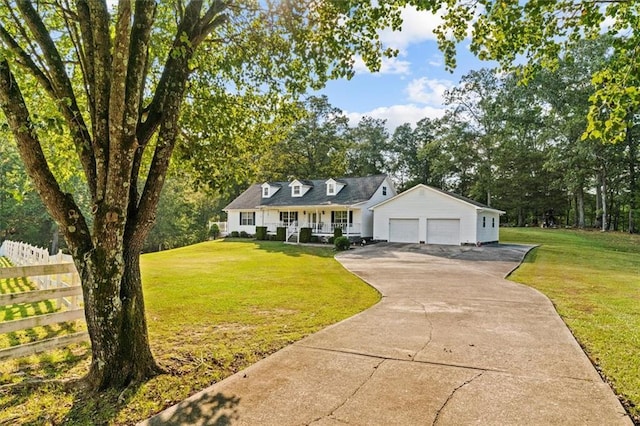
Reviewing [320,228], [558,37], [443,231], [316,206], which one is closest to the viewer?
[558,37]

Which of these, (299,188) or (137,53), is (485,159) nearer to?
(299,188)

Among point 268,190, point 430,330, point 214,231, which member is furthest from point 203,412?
point 214,231

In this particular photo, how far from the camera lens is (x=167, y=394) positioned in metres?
3.92

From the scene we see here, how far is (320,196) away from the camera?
104 ft

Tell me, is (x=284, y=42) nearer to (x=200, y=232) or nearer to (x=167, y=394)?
(x=167, y=394)

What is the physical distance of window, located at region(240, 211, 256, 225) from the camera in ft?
114

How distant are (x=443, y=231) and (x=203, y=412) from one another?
2407 centimetres

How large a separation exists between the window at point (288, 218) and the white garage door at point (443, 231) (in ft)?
38.4

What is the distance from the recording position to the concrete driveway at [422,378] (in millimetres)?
3389

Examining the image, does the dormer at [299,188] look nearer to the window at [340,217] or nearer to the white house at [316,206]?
the white house at [316,206]

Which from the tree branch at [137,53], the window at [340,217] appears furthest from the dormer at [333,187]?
the tree branch at [137,53]

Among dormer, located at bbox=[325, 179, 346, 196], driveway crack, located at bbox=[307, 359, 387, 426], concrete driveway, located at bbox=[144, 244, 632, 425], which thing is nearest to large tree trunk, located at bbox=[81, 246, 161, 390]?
concrete driveway, located at bbox=[144, 244, 632, 425]

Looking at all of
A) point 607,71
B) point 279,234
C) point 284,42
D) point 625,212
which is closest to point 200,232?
point 279,234

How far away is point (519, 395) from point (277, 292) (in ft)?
22.4
